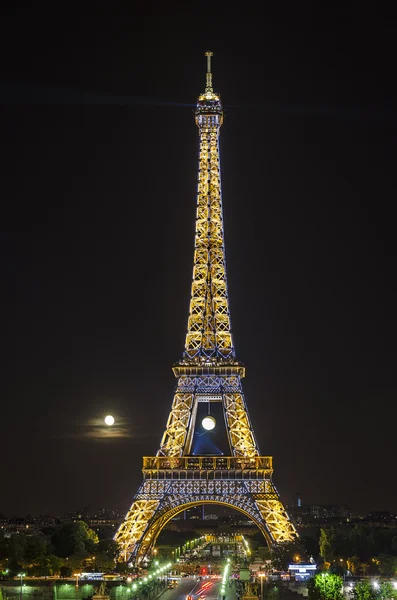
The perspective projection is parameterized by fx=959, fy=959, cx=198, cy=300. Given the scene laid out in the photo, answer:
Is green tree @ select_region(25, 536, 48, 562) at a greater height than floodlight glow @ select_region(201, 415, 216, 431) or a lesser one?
lesser

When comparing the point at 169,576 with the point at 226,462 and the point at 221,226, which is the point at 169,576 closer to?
the point at 226,462

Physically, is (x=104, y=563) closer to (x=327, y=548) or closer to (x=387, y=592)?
(x=387, y=592)

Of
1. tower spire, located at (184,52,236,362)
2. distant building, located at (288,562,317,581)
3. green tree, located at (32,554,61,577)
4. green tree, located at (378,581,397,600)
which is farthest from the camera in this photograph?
tower spire, located at (184,52,236,362)

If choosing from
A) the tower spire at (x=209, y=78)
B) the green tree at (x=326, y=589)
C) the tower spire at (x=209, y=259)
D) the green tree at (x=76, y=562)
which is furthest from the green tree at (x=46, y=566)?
the tower spire at (x=209, y=78)

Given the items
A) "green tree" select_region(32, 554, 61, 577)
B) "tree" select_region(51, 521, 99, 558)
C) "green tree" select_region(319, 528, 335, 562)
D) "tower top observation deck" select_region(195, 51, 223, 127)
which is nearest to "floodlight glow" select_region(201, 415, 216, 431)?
"tree" select_region(51, 521, 99, 558)

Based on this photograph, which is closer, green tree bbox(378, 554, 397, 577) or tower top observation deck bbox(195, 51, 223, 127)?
green tree bbox(378, 554, 397, 577)

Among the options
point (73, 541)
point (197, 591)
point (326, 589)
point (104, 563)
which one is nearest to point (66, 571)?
point (104, 563)

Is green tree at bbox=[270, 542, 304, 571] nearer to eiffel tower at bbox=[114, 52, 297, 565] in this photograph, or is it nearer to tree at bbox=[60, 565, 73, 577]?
eiffel tower at bbox=[114, 52, 297, 565]

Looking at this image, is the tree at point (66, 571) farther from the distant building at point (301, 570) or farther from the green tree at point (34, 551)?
the distant building at point (301, 570)
